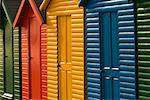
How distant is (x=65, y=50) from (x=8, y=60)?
204 inches

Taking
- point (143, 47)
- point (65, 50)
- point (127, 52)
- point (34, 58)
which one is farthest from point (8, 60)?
point (143, 47)

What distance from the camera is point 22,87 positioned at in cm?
1644

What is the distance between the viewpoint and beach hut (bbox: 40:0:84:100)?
40.3 feet

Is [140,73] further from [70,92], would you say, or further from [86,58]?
[70,92]

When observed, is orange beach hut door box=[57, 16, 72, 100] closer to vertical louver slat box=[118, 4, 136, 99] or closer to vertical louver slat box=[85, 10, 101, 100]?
vertical louver slat box=[85, 10, 101, 100]

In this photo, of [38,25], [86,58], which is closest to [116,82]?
[86,58]

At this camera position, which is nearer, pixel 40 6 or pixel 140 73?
pixel 140 73

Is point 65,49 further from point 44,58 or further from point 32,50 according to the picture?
point 32,50

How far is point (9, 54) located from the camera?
17.7 metres

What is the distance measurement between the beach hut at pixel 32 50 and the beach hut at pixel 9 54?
570 millimetres

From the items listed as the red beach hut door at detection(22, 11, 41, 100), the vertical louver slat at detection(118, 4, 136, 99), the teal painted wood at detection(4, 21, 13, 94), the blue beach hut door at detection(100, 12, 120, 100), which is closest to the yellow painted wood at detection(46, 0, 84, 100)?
the blue beach hut door at detection(100, 12, 120, 100)

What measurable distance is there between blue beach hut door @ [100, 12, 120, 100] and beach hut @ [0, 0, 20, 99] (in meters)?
5.96

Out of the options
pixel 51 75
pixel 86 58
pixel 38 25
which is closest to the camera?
pixel 86 58

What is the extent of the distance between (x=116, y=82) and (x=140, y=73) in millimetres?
→ 1082
